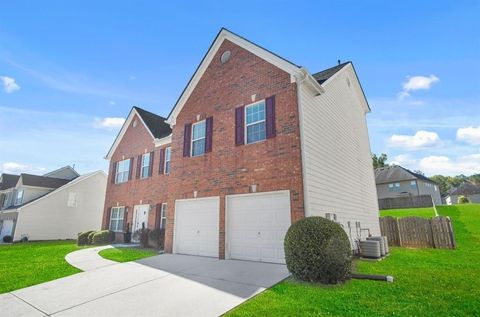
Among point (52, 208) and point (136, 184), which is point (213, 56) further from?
point (52, 208)

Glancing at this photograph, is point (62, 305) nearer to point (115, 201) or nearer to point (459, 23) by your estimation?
point (459, 23)

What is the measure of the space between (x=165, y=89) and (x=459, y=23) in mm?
12603

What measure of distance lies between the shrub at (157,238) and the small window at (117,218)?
5.59 meters

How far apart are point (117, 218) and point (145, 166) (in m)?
5.04

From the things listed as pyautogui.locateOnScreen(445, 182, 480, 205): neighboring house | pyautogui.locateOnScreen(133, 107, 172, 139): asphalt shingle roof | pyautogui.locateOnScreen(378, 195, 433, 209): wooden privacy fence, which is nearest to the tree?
pyautogui.locateOnScreen(445, 182, 480, 205): neighboring house

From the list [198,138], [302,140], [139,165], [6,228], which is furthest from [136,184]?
[6,228]

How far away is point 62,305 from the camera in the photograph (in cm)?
511

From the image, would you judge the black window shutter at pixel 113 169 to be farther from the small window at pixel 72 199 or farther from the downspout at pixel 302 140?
the downspout at pixel 302 140

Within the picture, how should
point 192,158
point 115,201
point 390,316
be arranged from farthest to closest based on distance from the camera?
point 115,201
point 192,158
point 390,316

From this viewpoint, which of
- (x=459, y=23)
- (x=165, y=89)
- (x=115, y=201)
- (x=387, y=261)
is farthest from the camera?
(x=115, y=201)

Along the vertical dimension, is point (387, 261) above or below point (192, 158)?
below

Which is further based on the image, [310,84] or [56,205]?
[56,205]

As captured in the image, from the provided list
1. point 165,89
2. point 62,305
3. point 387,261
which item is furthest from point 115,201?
point 387,261

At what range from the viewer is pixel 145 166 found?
1848 centimetres
